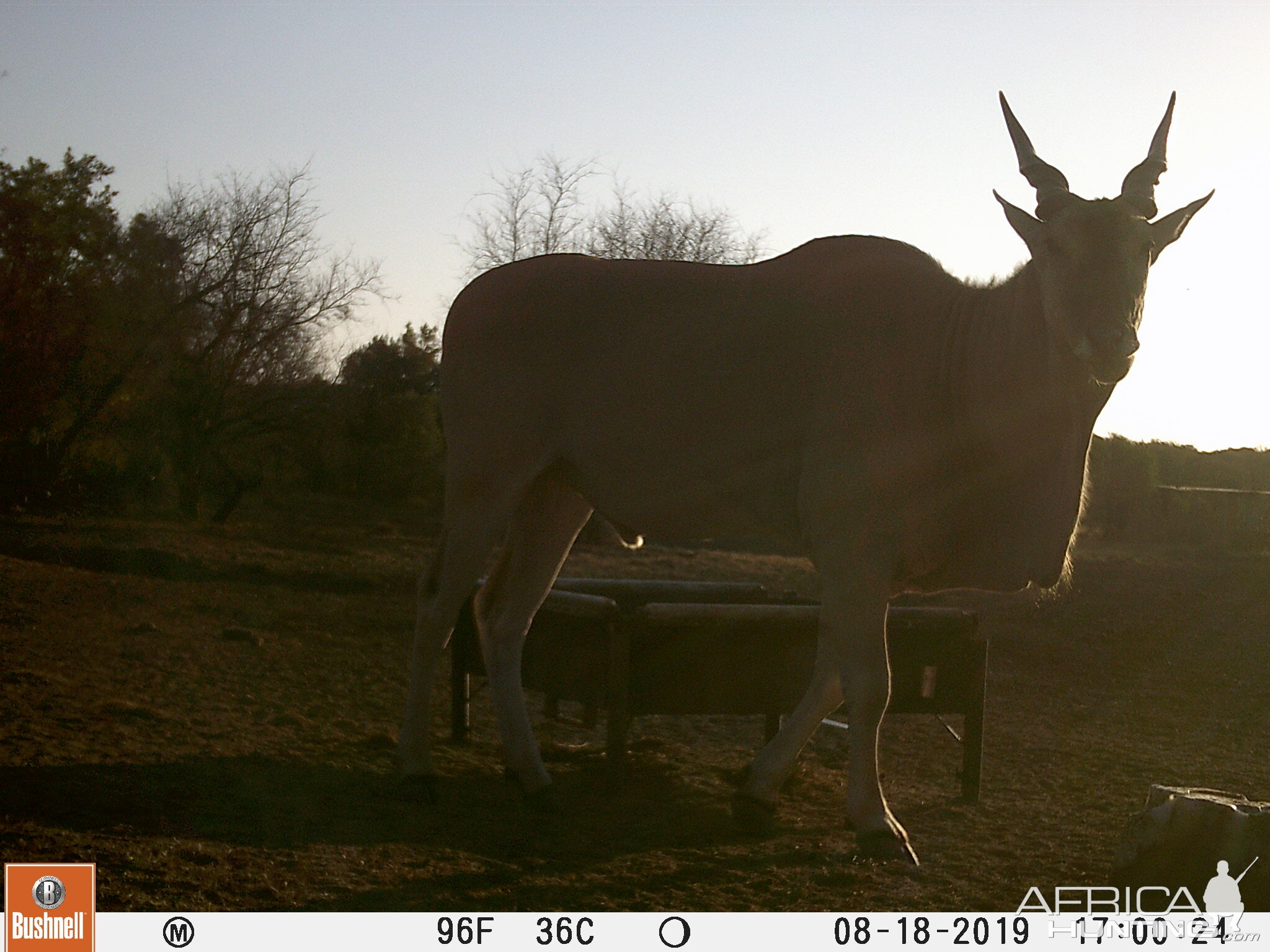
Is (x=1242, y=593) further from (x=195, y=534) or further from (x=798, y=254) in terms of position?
(x=195, y=534)

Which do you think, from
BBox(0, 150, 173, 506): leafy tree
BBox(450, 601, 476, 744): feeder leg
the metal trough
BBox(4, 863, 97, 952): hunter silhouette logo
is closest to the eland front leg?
the metal trough

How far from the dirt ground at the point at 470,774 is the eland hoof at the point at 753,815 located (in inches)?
4.1

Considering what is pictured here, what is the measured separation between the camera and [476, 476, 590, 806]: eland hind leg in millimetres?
6934

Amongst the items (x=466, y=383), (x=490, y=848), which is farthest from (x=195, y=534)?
(x=490, y=848)

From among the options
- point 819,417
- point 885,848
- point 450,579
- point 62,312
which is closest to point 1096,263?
point 819,417

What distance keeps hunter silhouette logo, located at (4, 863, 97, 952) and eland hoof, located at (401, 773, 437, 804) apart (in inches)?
87.6

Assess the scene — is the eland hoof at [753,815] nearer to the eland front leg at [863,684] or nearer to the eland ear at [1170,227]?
the eland front leg at [863,684]

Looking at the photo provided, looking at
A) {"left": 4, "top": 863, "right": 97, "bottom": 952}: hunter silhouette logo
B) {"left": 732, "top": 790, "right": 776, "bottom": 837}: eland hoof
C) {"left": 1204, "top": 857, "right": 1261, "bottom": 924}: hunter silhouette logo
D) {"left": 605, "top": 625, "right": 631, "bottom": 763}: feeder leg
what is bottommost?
{"left": 732, "top": 790, "right": 776, "bottom": 837}: eland hoof

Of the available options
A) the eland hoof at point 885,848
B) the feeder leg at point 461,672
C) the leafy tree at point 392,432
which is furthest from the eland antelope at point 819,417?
the leafy tree at point 392,432

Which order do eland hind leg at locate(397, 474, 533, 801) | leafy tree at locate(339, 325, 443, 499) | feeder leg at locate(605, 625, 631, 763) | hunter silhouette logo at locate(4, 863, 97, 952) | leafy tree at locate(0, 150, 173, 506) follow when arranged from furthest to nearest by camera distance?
leafy tree at locate(339, 325, 443, 499), leafy tree at locate(0, 150, 173, 506), feeder leg at locate(605, 625, 631, 763), eland hind leg at locate(397, 474, 533, 801), hunter silhouette logo at locate(4, 863, 97, 952)

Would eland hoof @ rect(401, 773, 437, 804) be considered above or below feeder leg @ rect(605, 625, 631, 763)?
below

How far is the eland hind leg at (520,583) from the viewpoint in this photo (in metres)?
6.93

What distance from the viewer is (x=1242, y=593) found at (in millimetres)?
17531

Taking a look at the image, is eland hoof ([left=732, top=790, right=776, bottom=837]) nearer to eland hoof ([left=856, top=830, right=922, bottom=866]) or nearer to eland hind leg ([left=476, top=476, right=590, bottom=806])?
eland hoof ([left=856, top=830, right=922, bottom=866])
